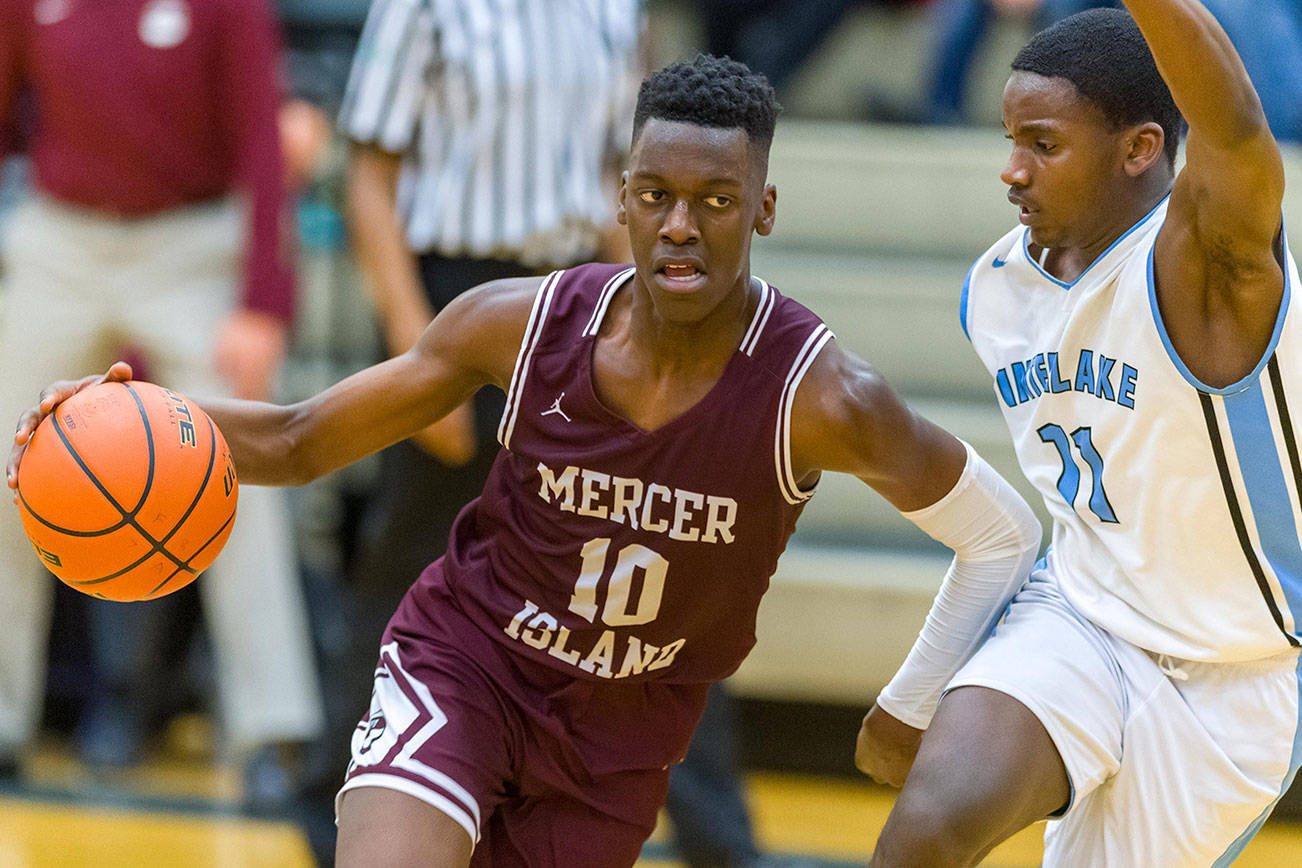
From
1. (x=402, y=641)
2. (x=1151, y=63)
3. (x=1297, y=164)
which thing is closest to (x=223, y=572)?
(x=402, y=641)

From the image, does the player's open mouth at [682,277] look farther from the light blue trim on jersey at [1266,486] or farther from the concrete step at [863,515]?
the concrete step at [863,515]

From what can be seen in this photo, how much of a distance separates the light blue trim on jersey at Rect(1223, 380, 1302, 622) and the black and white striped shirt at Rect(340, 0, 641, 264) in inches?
79.9

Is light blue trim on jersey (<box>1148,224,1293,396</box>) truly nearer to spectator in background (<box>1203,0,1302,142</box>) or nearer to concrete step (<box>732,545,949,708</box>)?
concrete step (<box>732,545,949,708</box>)

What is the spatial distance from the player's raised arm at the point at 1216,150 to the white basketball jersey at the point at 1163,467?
12 centimetres

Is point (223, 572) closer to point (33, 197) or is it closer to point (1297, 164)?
point (33, 197)

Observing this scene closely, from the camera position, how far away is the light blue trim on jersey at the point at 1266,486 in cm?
291

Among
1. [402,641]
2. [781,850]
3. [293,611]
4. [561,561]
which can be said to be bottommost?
[781,850]

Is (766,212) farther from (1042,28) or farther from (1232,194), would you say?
(1042,28)

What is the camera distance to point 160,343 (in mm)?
5305

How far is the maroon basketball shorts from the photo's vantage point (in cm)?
299

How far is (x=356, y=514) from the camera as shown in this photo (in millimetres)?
6613

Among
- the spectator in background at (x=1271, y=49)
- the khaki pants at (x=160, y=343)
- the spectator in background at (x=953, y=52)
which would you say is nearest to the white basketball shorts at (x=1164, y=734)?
the khaki pants at (x=160, y=343)

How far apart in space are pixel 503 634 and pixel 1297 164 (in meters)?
4.36

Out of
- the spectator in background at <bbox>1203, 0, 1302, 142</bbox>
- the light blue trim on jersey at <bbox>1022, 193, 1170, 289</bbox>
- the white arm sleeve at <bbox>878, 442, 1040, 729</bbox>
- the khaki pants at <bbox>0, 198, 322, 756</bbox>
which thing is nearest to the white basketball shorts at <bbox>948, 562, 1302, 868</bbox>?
the white arm sleeve at <bbox>878, 442, 1040, 729</bbox>
